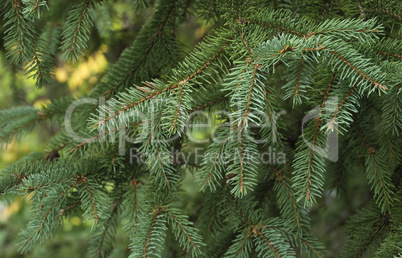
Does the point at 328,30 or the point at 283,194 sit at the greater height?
the point at 328,30

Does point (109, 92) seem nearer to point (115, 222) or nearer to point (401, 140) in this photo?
point (115, 222)

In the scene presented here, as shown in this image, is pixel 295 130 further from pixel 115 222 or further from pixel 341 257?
pixel 115 222

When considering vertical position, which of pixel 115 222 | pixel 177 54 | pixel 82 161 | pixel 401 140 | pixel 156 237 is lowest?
pixel 115 222

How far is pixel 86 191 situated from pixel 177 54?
1.97ft

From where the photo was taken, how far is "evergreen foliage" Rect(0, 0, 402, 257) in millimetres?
795

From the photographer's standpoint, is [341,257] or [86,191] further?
[341,257]

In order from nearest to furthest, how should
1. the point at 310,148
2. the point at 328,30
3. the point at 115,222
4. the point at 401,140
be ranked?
1. the point at 328,30
2. the point at 310,148
3. the point at 401,140
4. the point at 115,222

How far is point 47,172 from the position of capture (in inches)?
37.3

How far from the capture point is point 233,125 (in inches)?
35.5

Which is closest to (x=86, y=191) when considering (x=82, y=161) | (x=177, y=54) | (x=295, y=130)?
(x=82, y=161)

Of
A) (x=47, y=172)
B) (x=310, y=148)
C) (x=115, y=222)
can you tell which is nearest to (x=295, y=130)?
(x=310, y=148)

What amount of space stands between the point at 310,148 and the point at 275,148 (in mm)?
175

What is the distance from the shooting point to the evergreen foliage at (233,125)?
795 millimetres

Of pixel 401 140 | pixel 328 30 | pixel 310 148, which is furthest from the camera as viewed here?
pixel 401 140
